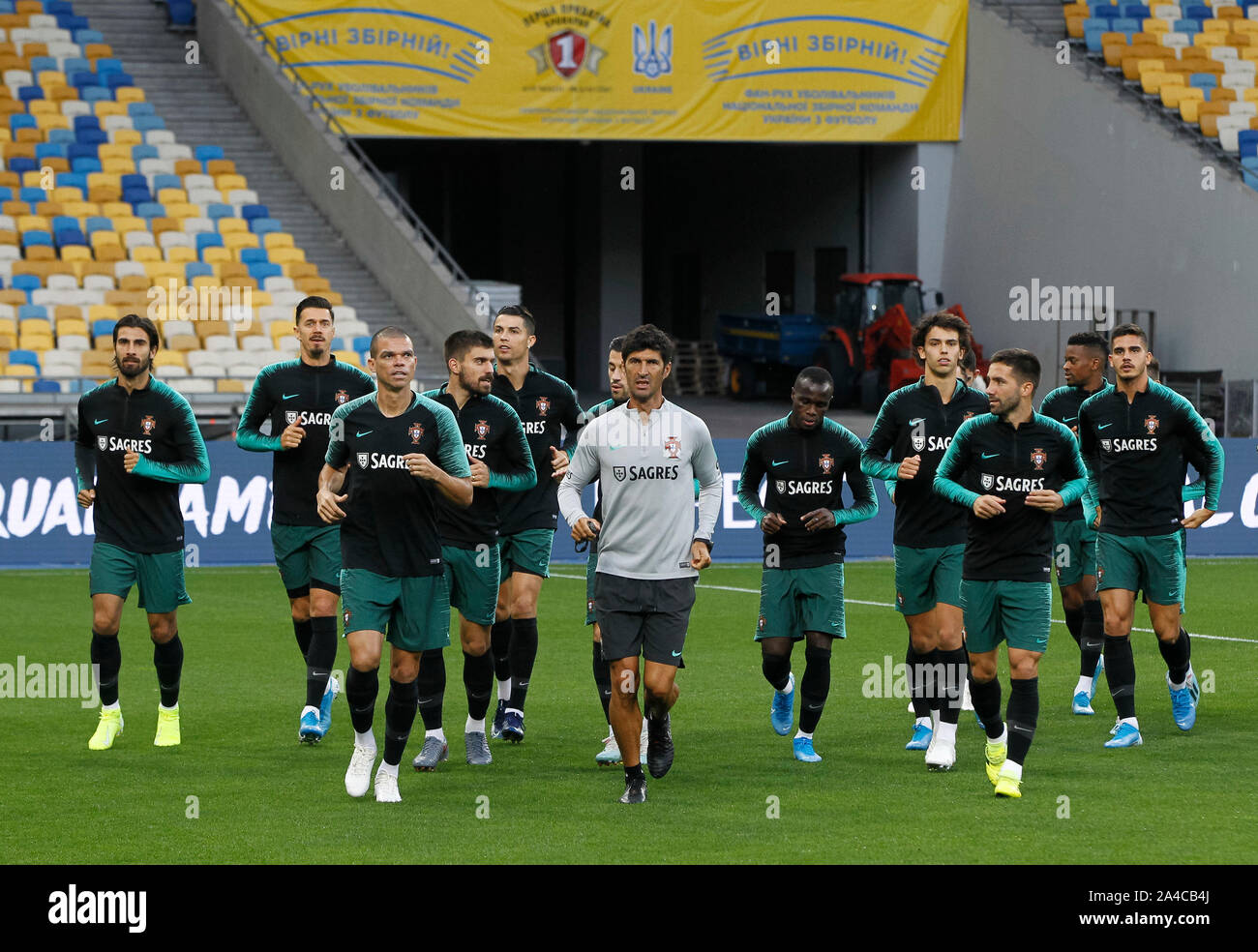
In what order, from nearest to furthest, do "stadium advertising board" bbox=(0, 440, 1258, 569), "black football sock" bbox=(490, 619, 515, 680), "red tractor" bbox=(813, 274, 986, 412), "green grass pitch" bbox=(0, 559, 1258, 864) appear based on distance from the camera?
"green grass pitch" bbox=(0, 559, 1258, 864), "black football sock" bbox=(490, 619, 515, 680), "stadium advertising board" bbox=(0, 440, 1258, 569), "red tractor" bbox=(813, 274, 986, 412)

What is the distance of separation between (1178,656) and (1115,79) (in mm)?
23884

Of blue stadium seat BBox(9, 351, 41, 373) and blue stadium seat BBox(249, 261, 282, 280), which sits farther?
blue stadium seat BBox(249, 261, 282, 280)

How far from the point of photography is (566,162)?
41156 millimetres

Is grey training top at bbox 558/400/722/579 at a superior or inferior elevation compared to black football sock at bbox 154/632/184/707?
superior

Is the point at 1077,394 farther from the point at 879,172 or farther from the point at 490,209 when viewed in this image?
the point at 490,209

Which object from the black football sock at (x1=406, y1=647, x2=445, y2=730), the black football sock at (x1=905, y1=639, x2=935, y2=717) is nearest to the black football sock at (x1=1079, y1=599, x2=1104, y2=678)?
the black football sock at (x1=905, y1=639, x2=935, y2=717)

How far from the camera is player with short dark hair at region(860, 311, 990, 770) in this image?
31.9 ft

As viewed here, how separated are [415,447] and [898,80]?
2547 cm

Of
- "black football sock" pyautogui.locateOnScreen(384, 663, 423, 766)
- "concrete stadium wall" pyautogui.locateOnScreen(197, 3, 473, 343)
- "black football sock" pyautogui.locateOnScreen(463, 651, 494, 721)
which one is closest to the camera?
"black football sock" pyautogui.locateOnScreen(384, 663, 423, 766)

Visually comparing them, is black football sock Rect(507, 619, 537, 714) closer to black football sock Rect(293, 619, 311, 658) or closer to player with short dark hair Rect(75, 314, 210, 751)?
black football sock Rect(293, 619, 311, 658)

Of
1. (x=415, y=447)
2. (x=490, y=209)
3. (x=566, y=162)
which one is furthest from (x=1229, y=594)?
(x=490, y=209)

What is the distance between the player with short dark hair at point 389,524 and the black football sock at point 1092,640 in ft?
14.7

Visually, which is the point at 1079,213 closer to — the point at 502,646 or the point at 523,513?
the point at 502,646

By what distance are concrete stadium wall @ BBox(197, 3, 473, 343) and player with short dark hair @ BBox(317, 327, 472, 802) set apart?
18238mm
